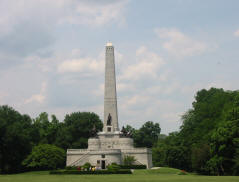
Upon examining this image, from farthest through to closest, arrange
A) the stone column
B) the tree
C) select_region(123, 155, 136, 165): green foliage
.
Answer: the tree, the stone column, select_region(123, 155, 136, 165): green foliage

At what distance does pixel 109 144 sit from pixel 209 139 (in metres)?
24.0

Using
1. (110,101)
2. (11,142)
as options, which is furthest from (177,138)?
(11,142)

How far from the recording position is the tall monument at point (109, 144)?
221 feet

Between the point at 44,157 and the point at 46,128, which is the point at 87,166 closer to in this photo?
the point at 44,157

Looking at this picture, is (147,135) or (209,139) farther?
A: (147,135)

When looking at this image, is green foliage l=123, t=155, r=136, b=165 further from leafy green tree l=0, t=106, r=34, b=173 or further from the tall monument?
leafy green tree l=0, t=106, r=34, b=173

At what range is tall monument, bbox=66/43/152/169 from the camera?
221ft

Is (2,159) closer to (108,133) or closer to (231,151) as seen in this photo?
(108,133)

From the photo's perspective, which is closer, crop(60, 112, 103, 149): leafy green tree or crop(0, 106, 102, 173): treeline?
crop(0, 106, 102, 173): treeline

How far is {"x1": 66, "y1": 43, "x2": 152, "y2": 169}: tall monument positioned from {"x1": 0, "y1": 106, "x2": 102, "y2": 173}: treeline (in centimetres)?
339

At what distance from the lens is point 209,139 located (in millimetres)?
55375

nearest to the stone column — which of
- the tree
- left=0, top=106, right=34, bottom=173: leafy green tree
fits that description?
left=0, top=106, right=34, bottom=173: leafy green tree

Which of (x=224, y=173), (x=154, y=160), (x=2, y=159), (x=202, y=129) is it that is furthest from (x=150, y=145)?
(x=224, y=173)

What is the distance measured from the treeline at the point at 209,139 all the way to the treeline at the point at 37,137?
1750cm
